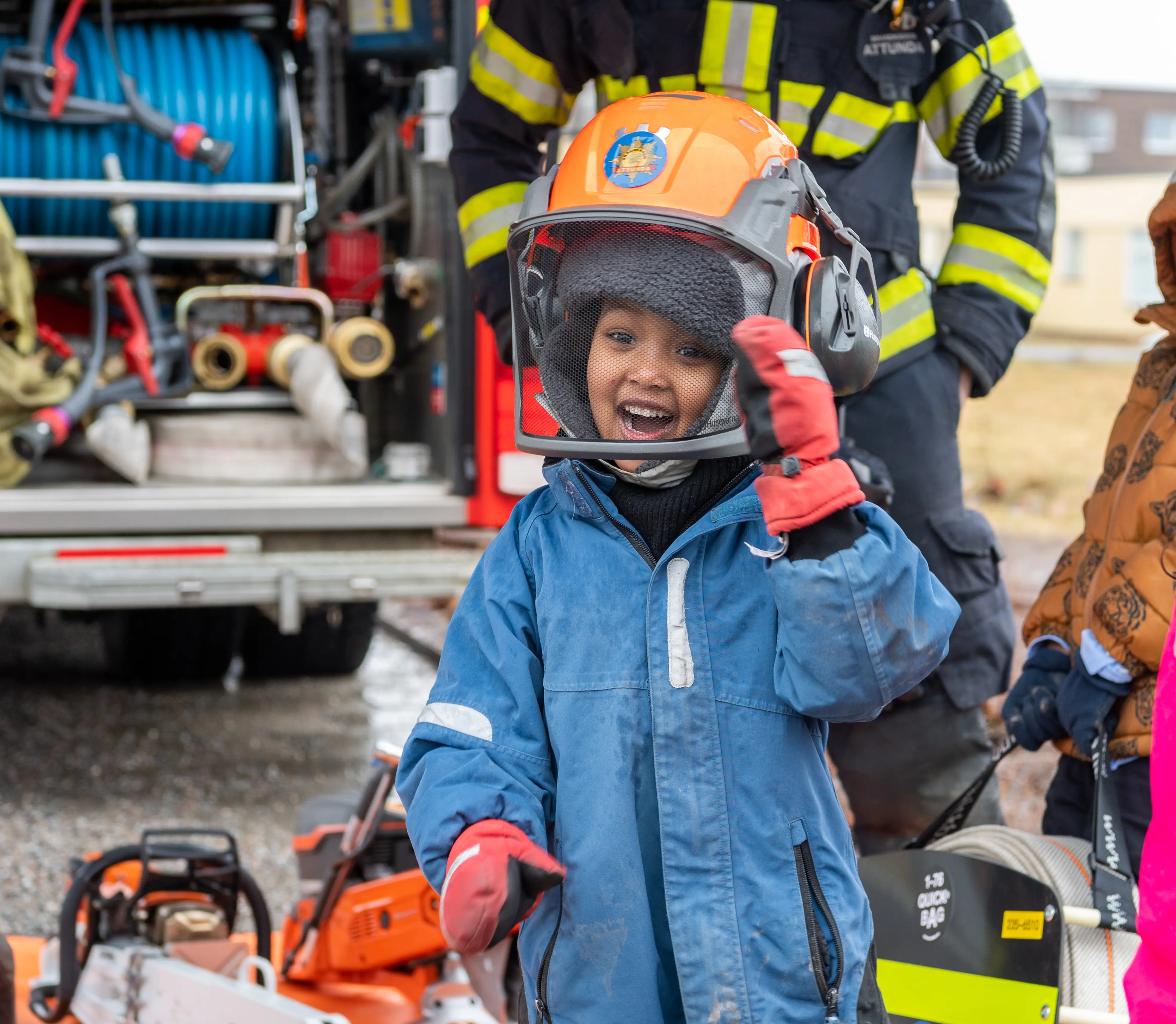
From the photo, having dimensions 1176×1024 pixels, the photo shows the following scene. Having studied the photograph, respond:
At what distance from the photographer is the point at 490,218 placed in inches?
109

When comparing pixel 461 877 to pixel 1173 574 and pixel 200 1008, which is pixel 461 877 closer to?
pixel 1173 574

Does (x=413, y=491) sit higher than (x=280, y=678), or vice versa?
(x=413, y=491)

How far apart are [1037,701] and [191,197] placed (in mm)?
3269

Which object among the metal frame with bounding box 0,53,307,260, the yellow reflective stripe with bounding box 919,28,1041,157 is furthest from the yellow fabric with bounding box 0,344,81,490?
the yellow reflective stripe with bounding box 919,28,1041,157

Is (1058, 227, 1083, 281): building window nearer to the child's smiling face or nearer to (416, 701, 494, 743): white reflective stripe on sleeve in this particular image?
the child's smiling face

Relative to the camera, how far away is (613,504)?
5.72 feet

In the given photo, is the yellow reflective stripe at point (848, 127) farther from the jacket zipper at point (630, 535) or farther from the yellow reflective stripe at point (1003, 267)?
the jacket zipper at point (630, 535)

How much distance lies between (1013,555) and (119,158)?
6583 mm

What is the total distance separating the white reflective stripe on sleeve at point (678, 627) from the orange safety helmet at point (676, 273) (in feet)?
0.44

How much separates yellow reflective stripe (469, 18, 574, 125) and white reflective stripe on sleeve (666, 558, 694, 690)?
1434 millimetres

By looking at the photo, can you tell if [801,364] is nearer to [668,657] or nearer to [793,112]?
[668,657]

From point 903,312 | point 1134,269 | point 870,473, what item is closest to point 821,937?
point 870,473

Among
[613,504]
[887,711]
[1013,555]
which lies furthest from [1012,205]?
[1013,555]

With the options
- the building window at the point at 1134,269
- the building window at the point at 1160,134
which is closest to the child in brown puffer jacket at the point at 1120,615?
the building window at the point at 1134,269
